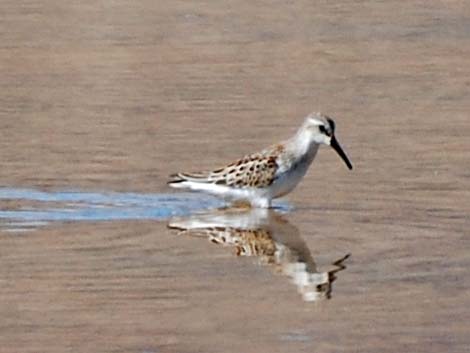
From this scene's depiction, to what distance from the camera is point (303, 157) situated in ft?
36.7

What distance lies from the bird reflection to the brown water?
0.08m

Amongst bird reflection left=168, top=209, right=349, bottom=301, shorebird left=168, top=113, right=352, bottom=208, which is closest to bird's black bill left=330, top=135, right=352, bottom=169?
shorebird left=168, top=113, right=352, bottom=208

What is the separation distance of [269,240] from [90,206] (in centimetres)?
119

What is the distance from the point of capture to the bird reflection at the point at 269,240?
9062 millimetres

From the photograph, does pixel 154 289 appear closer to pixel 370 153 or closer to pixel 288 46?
pixel 370 153

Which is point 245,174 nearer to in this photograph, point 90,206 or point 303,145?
point 303,145

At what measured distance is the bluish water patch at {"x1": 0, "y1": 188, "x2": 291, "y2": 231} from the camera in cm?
1040

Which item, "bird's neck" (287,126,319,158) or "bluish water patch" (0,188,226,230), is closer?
"bluish water patch" (0,188,226,230)

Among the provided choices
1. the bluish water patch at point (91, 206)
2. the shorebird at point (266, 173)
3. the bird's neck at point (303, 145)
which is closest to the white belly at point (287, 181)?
the shorebird at point (266, 173)

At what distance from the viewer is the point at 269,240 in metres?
10.1

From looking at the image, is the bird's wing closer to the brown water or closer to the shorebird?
the shorebird

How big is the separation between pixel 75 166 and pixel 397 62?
4.32 m

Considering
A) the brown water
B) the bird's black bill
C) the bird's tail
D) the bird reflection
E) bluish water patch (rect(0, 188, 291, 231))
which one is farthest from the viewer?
the bird's black bill

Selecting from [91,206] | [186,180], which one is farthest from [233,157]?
[91,206]
